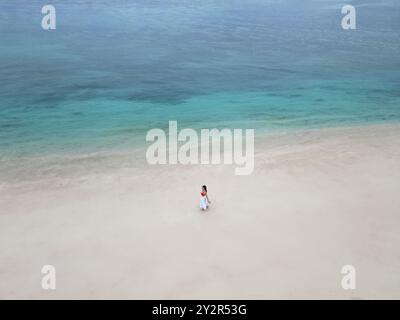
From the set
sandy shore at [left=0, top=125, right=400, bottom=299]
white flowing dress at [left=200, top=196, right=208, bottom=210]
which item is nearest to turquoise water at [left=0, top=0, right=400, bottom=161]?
sandy shore at [left=0, top=125, right=400, bottom=299]

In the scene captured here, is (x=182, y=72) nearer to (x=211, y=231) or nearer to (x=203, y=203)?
(x=203, y=203)

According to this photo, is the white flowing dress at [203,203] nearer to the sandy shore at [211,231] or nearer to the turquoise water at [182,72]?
the sandy shore at [211,231]

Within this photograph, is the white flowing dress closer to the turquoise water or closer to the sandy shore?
the sandy shore

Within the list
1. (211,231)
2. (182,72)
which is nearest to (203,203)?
(211,231)

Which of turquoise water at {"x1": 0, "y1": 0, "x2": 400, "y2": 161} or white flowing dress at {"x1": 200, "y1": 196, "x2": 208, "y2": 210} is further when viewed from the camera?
turquoise water at {"x1": 0, "y1": 0, "x2": 400, "y2": 161}

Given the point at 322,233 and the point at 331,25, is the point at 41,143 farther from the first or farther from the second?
the point at 331,25

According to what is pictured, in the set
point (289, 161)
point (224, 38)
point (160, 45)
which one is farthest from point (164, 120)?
point (224, 38)

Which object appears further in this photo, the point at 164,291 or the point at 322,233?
the point at 322,233
